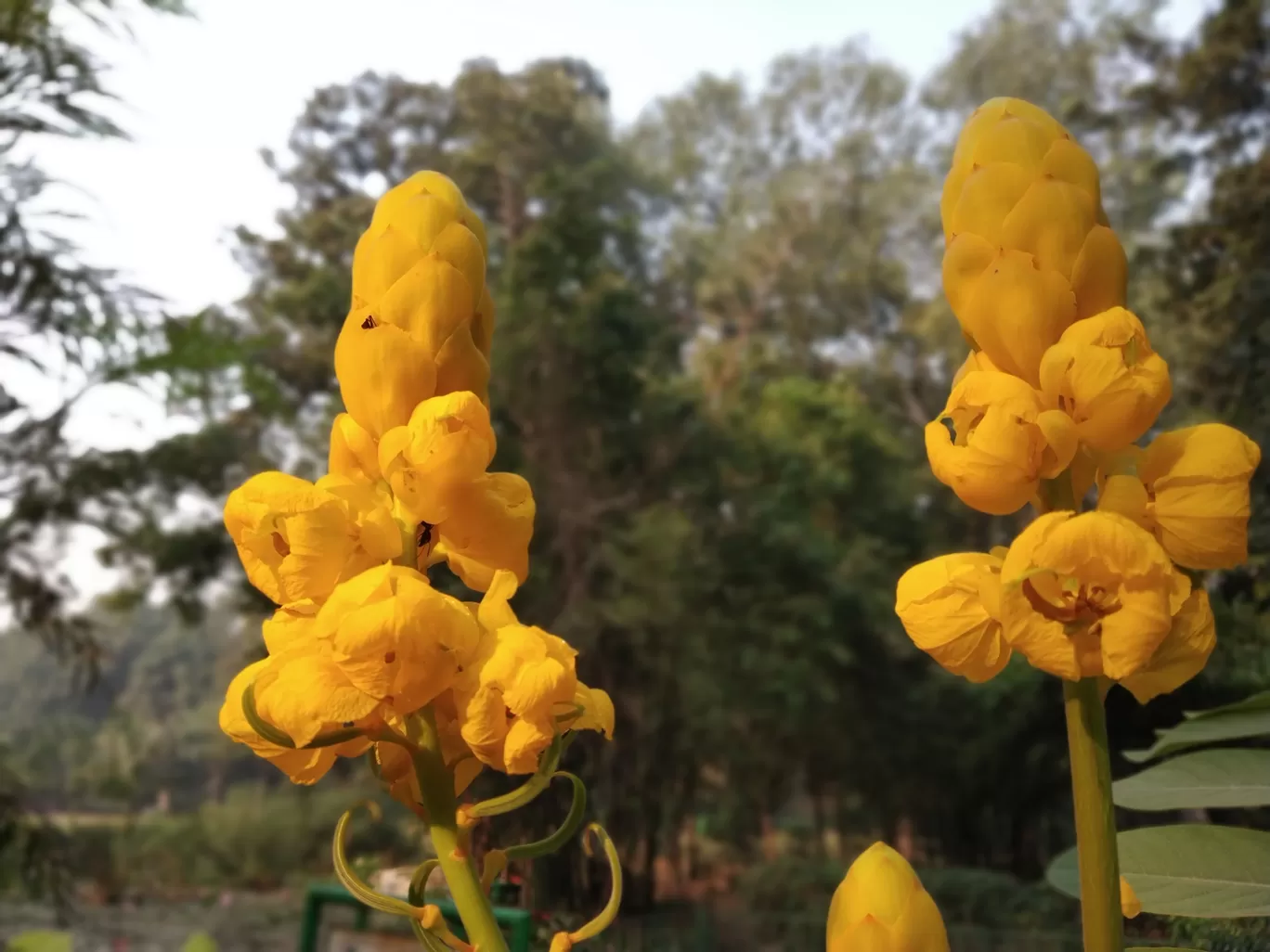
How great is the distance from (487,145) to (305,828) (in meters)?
2.06

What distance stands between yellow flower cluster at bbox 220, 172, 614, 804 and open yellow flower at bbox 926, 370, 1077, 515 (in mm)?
105

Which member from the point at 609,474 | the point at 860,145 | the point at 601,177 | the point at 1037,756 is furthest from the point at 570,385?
the point at 860,145

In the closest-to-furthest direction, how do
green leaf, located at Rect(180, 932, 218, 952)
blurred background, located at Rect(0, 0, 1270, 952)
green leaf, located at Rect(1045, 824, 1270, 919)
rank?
1. green leaf, located at Rect(1045, 824, 1270, 919)
2. green leaf, located at Rect(180, 932, 218, 952)
3. blurred background, located at Rect(0, 0, 1270, 952)

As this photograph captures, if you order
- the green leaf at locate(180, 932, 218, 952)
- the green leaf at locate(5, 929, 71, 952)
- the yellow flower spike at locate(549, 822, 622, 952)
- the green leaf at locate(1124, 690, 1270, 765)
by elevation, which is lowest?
the green leaf at locate(5, 929, 71, 952)

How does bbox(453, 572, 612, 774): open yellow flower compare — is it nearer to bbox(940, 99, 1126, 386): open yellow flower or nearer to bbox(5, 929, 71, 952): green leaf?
bbox(940, 99, 1126, 386): open yellow flower

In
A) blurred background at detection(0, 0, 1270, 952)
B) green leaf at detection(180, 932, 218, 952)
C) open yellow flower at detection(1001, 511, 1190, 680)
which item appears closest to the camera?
open yellow flower at detection(1001, 511, 1190, 680)

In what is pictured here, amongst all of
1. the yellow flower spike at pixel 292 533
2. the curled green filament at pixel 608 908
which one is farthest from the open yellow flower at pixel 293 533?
the curled green filament at pixel 608 908

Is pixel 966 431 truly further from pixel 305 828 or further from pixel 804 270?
pixel 804 270

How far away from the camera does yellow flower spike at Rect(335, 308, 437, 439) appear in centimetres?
27

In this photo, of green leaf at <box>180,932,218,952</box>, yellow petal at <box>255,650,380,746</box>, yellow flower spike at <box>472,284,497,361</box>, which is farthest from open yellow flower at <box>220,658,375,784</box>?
green leaf at <box>180,932,218,952</box>

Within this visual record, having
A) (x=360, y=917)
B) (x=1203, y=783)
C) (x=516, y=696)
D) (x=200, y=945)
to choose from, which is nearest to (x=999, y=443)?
(x=516, y=696)

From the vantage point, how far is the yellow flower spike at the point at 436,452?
0.83ft

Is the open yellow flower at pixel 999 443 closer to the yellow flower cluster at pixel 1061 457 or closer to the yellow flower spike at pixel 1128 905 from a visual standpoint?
the yellow flower cluster at pixel 1061 457

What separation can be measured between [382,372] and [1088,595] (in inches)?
7.3
